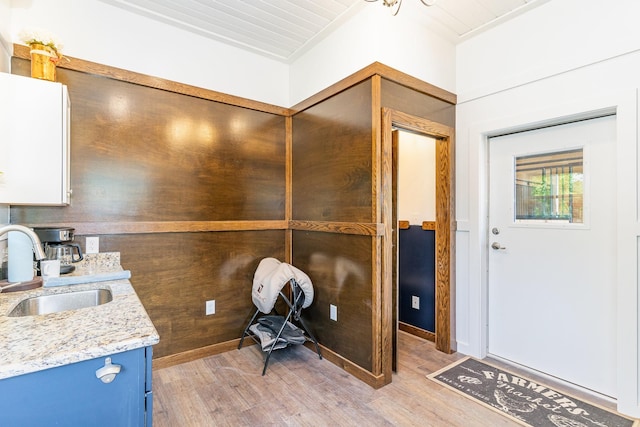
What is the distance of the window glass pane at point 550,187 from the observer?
230 centimetres

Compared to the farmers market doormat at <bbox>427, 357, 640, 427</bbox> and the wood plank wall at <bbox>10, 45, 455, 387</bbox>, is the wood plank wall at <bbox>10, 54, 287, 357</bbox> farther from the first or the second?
the farmers market doormat at <bbox>427, 357, 640, 427</bbox>

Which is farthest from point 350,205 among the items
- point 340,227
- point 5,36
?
point 5,36

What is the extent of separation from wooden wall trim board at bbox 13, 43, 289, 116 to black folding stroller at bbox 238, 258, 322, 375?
1491mm

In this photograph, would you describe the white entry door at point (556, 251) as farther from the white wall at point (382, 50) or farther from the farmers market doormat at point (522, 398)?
the white wall at point (382, 50)

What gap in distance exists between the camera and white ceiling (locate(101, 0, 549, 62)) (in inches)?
92.8

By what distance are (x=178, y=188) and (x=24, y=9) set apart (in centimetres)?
149

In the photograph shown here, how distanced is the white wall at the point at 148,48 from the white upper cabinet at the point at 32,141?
1.89ft

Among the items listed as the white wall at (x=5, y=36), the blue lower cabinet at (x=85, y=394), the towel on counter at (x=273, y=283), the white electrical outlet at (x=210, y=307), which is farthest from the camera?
the white electrical outlet at (x=210, y=307)

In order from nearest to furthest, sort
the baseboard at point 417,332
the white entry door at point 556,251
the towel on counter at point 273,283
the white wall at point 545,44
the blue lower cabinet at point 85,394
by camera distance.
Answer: the blue lower cabinet at point 85,394, the white wall at point 545,44, the white entry door at point 556,251, the towel on counter at point 273,283, the baseboard at point 417,332

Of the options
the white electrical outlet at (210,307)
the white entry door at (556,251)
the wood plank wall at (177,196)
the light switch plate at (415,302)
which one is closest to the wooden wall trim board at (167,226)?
the wood plank wall at (177,196)

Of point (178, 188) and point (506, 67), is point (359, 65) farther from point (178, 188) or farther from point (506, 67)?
point (178, 188)

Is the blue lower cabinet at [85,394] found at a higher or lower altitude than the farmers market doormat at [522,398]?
higher

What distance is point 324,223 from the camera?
2795mm

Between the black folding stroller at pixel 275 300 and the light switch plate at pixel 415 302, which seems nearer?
the black folding stroller at pixel 275 300
